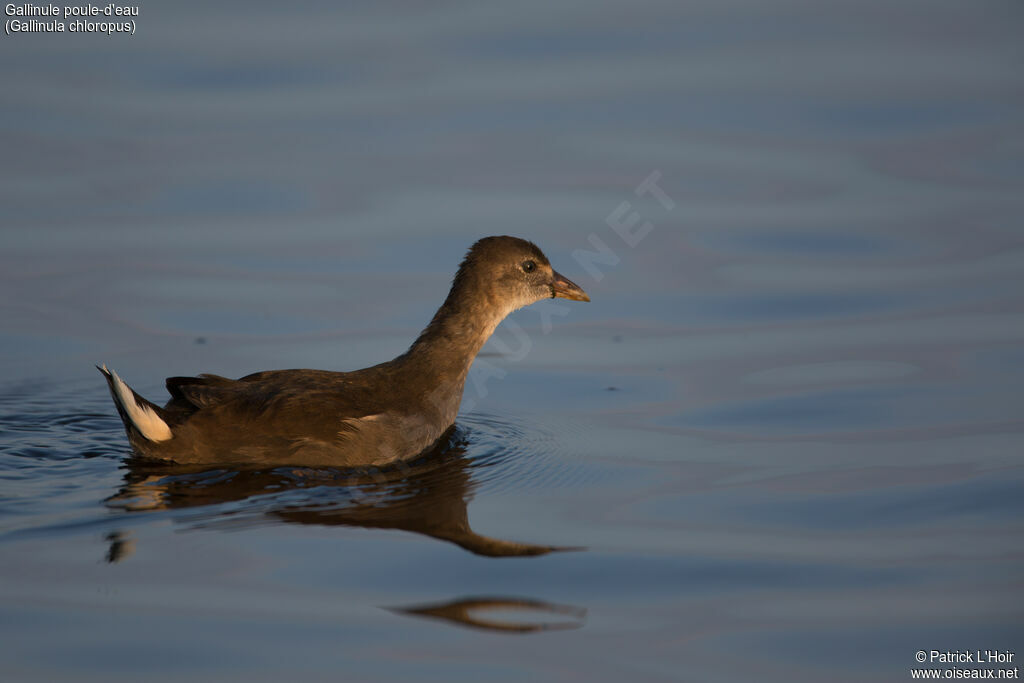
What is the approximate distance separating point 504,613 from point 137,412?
286 cm

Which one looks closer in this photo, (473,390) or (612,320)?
(473,390)

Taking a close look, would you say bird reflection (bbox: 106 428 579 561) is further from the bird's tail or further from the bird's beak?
the bird's beak

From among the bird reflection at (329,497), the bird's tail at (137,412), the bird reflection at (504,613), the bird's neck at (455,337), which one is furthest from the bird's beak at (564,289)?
the bird reflection at (504,613)

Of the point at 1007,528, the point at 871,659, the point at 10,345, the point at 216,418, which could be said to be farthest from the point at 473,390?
the point at 871,659

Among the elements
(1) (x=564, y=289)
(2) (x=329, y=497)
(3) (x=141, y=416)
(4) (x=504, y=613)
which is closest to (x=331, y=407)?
(2) (x=329, y=497)

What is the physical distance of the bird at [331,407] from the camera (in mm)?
7508

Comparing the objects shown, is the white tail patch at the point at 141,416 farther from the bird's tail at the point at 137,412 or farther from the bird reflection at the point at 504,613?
the bird reflection at the point at 504,613

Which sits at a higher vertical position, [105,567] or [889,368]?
[889,368]

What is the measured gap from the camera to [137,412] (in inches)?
286

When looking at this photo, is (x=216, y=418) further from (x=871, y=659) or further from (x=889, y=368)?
(x=889, y=368)

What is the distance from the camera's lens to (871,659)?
17.0ft

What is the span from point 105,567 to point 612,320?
5.54m

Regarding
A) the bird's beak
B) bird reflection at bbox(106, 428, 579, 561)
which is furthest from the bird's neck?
bird reflection at bbox(106, 428, 579, 561)

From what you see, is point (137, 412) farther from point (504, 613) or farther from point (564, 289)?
point (564, 289)
